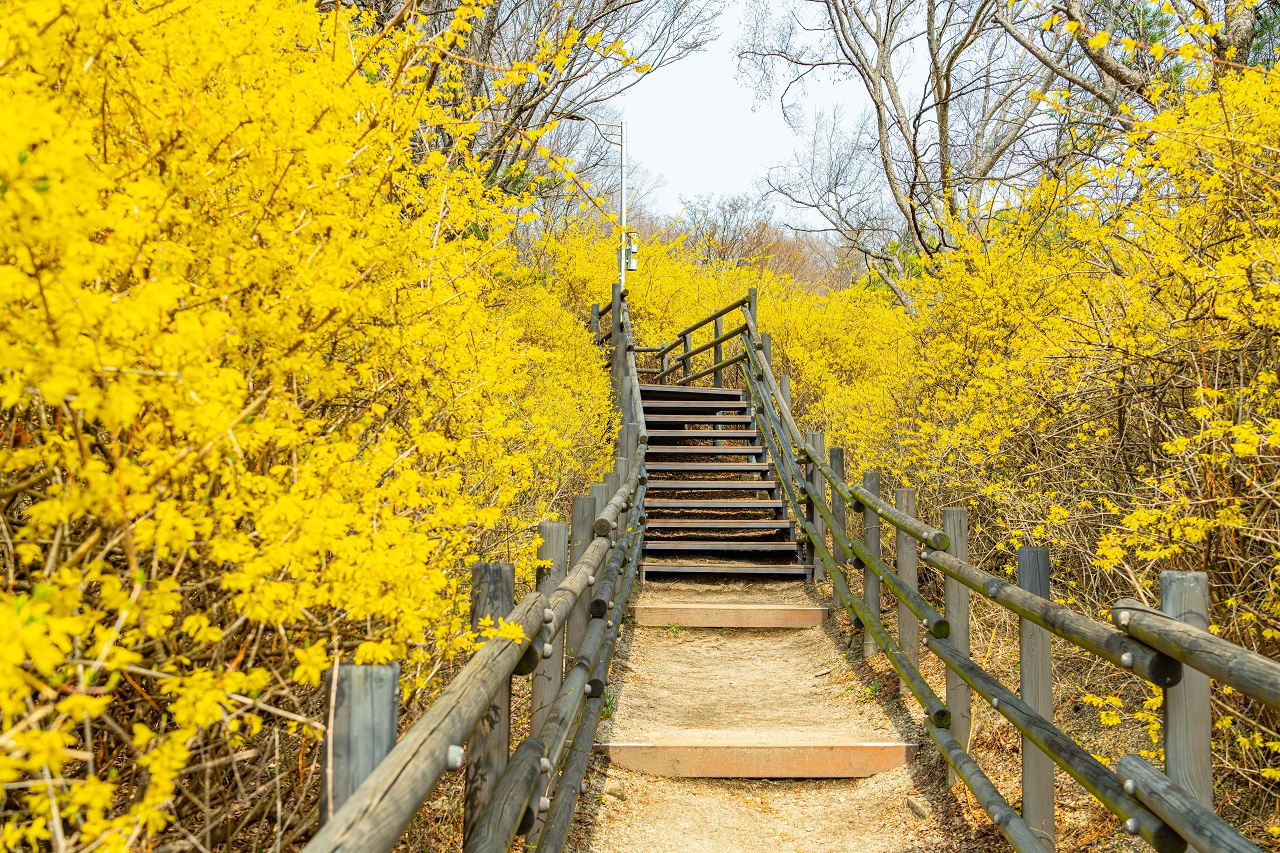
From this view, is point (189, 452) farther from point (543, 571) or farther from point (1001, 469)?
point (1001, 469)

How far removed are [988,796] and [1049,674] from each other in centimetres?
47

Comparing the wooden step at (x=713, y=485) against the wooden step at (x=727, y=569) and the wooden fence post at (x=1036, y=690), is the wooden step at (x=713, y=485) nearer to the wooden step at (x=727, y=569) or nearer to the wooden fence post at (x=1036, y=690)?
the wooden step at (x=727, y=569)

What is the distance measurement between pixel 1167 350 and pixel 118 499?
→ 12.7ft

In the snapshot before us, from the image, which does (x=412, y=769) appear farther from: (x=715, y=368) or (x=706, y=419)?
(x=715, y=368)

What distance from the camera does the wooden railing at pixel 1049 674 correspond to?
195 centimetres

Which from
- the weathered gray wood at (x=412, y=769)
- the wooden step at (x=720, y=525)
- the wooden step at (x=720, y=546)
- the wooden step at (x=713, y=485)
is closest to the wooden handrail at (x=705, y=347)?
the wooden step at (x=713, y=485)

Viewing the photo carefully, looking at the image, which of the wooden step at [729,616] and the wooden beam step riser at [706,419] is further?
the wooden beam step riser at [706,419]

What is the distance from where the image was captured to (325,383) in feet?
7.06

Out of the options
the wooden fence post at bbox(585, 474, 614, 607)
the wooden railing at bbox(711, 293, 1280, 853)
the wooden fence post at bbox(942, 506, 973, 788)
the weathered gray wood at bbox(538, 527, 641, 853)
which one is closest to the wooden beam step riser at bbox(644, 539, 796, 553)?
the wooden railing at bbox(711, 293, 1280, 853)

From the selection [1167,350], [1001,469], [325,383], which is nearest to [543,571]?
[325,383]

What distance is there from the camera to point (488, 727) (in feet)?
7.27

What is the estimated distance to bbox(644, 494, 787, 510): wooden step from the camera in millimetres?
8352

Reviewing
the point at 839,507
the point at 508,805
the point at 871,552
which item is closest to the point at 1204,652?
the point at 508,805

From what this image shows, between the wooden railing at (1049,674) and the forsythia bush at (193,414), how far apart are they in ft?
4.99
